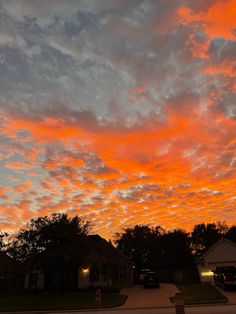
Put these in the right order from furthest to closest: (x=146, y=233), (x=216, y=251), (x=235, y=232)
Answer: (x=146, y=233)
(x=235, y=232)
(x=216, y=251)

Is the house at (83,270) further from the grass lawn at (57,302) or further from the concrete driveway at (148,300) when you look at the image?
the concrete driveway at (148,300)

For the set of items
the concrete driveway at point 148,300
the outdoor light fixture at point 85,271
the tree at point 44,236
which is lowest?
the concrete driveway at point 148,300

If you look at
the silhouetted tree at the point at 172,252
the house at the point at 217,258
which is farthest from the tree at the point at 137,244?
the house at the point at 217,258

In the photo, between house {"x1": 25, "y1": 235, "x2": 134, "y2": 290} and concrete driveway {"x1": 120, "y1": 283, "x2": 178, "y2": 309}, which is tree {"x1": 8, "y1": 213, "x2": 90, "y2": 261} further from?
concrete driveway {"x1": 120, "y1": 283, "x2": 178, "y2": 309}

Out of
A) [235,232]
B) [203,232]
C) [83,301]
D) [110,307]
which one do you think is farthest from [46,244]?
[203,232]

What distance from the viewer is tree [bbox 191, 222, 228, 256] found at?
292 feet

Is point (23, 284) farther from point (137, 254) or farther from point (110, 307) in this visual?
point (137, 254)

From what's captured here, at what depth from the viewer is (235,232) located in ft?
160

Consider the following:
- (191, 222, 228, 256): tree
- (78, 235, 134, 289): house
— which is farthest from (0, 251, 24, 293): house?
(191, 222, 228, 256): tree

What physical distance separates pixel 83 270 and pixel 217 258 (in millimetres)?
16792

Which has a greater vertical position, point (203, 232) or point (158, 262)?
point (203, 232)

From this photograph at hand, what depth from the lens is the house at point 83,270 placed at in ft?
108

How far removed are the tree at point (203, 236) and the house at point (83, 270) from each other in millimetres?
47315

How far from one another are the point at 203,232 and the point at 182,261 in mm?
19000
